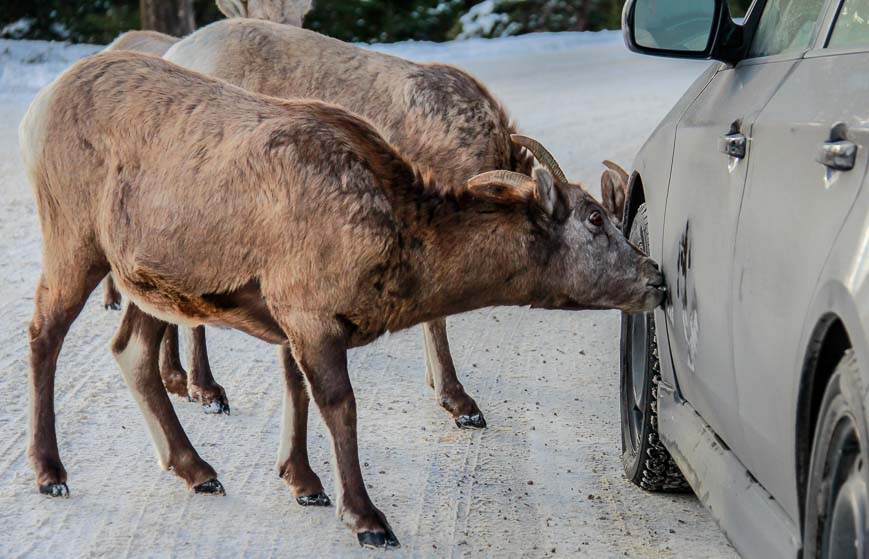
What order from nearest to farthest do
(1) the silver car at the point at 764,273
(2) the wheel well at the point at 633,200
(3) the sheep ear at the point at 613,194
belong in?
(1) the silver car at the point at 764,273
(2) the wheel well at the point at 633,200
(3) the sheep ear at the point at 613,194

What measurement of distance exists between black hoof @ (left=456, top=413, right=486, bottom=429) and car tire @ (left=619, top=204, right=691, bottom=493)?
105 cm

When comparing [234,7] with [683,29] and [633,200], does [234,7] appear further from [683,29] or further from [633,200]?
[683,29]

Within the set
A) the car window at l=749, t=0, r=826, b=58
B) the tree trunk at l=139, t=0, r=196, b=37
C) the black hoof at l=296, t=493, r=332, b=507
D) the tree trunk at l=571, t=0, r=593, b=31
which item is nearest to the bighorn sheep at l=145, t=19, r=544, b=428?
the black hoof at l=296, t=493, r=332, b=507

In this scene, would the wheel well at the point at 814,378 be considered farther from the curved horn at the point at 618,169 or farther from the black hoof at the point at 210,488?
the curved horn at the point at 618,169

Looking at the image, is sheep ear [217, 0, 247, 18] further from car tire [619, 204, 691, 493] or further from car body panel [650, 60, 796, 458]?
car body panel [650, 60, 796, 458]

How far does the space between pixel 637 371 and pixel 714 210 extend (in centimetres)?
170

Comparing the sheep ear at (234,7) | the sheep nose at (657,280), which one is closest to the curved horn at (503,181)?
the sheep nose at (657,280)

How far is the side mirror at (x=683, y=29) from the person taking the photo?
4543 mm

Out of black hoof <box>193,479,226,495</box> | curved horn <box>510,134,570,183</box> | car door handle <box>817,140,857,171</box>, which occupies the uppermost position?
car door handle <box>817,140,857,171</box>

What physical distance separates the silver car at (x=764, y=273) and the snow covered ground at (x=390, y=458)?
0.50 m

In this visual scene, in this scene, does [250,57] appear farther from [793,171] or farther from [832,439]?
[832,439]

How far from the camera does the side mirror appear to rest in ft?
14.9

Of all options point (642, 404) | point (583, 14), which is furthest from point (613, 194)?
point (583, 14)

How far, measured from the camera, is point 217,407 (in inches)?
271
